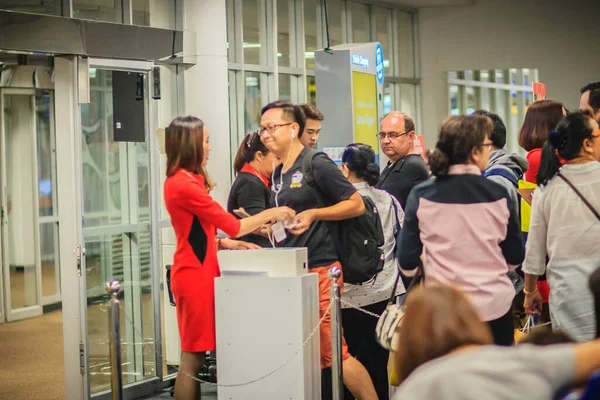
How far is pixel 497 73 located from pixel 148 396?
12293mm

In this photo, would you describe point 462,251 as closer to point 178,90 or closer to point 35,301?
point 178,90

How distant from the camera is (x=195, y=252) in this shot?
188 inches

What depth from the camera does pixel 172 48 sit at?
21.9 feet

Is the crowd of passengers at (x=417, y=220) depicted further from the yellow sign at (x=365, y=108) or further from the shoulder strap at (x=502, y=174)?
the yellow sign at (x=365, y=108)

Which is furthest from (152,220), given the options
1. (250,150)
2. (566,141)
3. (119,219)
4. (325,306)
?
(566,141)

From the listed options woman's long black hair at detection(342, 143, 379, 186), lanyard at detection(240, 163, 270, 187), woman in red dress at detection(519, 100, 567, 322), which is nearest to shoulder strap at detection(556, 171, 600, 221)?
woman in red dress at detection(519, 100, 567, 322)

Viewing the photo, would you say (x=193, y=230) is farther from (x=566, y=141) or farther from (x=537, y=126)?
(x=537, y=126)

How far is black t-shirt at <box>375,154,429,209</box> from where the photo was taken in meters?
5.98

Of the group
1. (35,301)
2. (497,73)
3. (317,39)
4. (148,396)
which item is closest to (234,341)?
(148,396)

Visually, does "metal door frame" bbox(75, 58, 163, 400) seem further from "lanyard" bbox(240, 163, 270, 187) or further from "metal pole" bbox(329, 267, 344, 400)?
"metal pole" bbox(329, 267, 344, 400)

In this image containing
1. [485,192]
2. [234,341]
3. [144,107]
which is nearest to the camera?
[485,192]

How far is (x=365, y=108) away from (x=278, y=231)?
14.1 ft

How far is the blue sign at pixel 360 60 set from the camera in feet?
28.3

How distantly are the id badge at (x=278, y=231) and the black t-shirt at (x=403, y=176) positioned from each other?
51.6 inches
